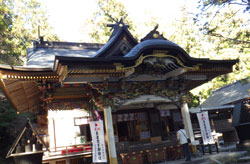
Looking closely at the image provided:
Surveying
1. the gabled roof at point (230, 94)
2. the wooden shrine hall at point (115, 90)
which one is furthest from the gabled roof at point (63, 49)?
the gabled roof at point (230, 94)

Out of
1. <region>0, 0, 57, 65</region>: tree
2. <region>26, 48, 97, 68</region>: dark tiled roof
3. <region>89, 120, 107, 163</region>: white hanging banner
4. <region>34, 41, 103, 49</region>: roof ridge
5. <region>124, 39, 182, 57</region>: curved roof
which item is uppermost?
<region>0, 0, 57, 65</region>: tree

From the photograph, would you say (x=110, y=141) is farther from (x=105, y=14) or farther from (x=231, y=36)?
(x=105, y=14)

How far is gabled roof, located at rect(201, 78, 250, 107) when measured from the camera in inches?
842

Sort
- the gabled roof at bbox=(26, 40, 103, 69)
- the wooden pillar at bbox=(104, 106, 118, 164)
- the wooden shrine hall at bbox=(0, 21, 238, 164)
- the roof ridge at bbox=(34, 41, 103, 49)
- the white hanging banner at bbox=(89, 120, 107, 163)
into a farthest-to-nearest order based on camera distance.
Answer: the roof ridge at bbox=(34, 41, 103, 49) < the gabled roof at bbox=(26, 40, 103, 69) < the wooden pillar at bbox=(104, 106, 118, 164) < the wooden shrine hall at bbox=(0, 21, 238, 164) < the white hanging banner at bbox=(89, 120, 107, 163)

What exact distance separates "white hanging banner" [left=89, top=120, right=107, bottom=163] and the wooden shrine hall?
0.43 meters

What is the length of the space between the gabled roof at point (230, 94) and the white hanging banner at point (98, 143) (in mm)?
16582

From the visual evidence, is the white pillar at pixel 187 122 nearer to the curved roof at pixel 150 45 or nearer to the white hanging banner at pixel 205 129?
the white hanging banner at pixel 205 129

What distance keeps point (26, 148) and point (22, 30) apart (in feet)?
74.8

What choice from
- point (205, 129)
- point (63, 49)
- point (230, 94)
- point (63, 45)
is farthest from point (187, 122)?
point (230, 94)

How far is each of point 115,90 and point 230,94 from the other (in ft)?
60.1

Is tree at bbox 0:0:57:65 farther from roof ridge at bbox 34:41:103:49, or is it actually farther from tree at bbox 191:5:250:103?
tree at bbox 191:5:250:103

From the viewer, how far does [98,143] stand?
843cm

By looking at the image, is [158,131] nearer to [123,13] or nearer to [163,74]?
[163,74]

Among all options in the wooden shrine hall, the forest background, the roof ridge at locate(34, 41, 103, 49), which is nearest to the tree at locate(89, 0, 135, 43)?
the forest background
